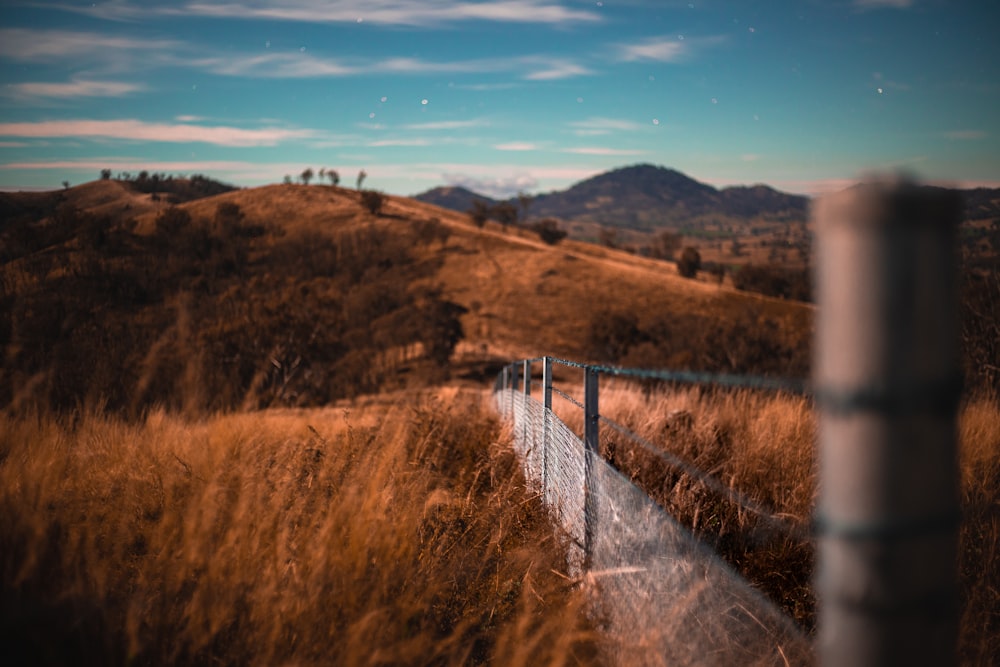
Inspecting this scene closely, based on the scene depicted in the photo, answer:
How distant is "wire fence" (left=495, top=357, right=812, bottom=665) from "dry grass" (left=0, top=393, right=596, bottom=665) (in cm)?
19

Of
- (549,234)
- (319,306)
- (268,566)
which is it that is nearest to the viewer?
(268,566)

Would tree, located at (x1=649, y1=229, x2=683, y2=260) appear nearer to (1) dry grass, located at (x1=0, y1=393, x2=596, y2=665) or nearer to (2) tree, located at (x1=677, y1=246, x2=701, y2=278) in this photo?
(2) tree, located at (x1=677, y1=246, x2=701, y2=278)

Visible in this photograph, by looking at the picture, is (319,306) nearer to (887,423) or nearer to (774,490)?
(774,490)

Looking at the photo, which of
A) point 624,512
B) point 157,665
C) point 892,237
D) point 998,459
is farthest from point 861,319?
point 998,459

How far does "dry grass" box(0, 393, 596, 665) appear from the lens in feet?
7.86

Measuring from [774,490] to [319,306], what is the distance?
41.5 meters

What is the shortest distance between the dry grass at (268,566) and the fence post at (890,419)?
1494mm

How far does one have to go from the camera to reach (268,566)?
2738 mm

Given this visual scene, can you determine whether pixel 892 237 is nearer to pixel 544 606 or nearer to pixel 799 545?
pixel 544 606

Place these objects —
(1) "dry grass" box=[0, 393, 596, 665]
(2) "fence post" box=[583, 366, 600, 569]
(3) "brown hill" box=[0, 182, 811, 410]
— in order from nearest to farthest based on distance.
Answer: (1) "dry grass" box=[0, 393, 596, 665], (2) "fence post" box=[583, 366, 600, 569], (3) "brown hill" box=[0, 182, 811, 410]

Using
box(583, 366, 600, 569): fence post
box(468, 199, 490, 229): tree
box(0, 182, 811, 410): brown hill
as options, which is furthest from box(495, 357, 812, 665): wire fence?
box(468, 199, 490, 229): tree

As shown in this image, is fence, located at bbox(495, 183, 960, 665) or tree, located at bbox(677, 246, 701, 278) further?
tree, located at bbox(677, 246, 701, 278)

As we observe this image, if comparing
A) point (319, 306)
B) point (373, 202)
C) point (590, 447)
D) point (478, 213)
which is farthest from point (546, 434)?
point (478, 213)

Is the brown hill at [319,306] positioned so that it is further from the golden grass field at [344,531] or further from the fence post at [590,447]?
the fence post at [590,447]
